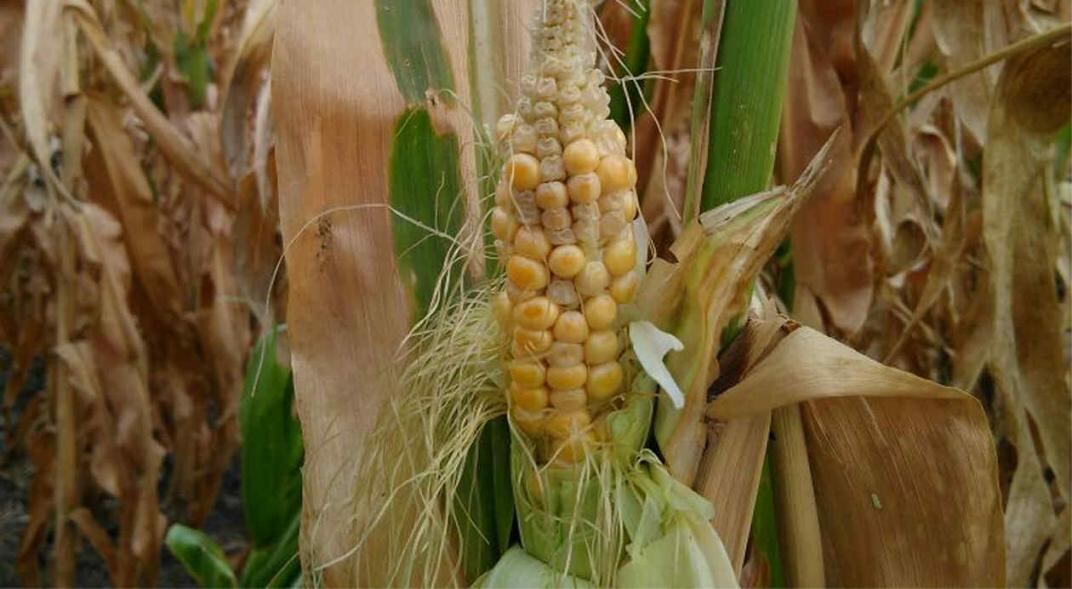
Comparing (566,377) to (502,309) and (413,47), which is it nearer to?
(502,309)

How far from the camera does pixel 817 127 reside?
924mm

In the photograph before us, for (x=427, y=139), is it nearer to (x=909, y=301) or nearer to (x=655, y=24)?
(x=655, y=24)

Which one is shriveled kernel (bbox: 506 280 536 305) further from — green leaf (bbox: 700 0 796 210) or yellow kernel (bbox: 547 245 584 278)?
green leaf (bbox: 700 0 796 210)

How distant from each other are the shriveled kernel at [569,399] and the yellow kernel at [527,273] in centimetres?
6

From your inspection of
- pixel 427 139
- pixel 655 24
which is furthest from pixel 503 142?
pixel 655 24

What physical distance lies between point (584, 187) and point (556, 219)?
0.07ft

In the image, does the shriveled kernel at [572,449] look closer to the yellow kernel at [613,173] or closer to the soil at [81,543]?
the yellow kernel at [613,173]

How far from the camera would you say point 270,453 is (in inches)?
44.9

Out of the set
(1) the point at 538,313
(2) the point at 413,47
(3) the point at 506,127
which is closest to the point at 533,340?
(1) the point at 538,313

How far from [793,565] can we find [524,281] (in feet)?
1.01

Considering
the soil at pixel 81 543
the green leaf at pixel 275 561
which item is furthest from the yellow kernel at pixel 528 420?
the soil at pixel 81 543

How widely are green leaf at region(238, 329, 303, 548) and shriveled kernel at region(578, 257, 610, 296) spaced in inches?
24.4

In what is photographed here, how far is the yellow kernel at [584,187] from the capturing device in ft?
1.67

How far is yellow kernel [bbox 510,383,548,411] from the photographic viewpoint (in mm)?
550
